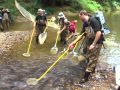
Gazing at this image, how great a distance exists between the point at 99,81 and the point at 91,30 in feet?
5.96

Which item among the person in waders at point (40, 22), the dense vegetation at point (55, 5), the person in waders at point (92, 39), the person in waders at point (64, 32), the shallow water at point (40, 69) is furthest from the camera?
the dense vegetation at point (55, 5)

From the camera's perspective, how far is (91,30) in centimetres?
1072

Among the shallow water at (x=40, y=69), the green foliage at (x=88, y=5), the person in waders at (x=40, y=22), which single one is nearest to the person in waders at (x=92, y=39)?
the shallow water at (x=40, y=69)

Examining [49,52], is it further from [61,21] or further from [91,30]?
[91,30]

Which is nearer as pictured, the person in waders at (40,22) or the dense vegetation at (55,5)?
the person in waders at (40,22)

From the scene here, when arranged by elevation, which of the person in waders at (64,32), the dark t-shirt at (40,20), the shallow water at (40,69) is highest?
the dark t-shirt at (40,20)

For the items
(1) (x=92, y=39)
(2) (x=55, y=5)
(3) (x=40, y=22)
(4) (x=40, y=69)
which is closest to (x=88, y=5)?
(2) (x=55, y=5)

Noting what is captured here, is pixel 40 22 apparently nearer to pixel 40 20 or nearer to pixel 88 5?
pixel 40 20

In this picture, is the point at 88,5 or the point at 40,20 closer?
the point at 40,20

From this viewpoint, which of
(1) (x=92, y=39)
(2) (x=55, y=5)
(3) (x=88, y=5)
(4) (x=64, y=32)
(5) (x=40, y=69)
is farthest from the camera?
(3) (x=88, y=5)

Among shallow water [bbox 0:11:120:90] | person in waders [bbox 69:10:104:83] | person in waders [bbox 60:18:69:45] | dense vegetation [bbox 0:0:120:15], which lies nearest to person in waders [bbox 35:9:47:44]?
shallow water [bbox 0:11:120:90]

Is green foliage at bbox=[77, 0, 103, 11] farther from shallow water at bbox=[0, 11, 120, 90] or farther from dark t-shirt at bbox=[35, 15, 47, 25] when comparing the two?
shallow water at bbox=[0, 11, 120, 90]

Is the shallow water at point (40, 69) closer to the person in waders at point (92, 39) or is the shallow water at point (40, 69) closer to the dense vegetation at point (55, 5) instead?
the person in waders at point (92, 39)

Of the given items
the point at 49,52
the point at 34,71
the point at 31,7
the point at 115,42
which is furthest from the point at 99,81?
the point at 31,7
